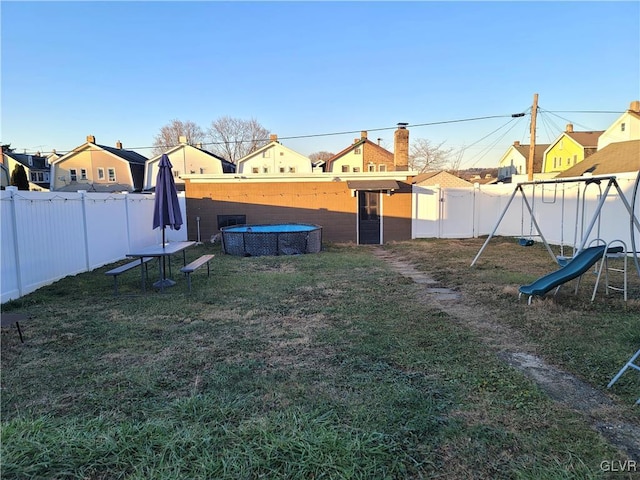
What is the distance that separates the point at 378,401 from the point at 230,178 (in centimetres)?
1308

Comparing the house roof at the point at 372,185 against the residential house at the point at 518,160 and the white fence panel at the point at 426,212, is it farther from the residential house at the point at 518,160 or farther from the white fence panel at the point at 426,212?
the residential house at the point at 518,160

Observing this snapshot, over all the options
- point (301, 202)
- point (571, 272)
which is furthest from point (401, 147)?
point (571, 272)

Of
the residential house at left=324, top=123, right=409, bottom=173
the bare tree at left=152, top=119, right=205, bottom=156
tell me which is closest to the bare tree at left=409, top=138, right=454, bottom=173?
the residential house at left=324, top=123, right=409, bottom=173

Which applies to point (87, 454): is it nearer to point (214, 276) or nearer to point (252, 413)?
point (252, 413)

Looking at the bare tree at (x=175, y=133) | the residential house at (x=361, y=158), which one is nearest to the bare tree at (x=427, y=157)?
the residential house at (x=361, y=158)

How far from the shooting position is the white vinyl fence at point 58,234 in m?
6.18

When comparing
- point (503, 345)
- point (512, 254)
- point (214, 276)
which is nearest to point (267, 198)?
point (214, 276)

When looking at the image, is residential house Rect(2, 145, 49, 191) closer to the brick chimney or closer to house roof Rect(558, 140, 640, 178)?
the brick chimney

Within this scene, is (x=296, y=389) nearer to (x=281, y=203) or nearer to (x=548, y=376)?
(x=548, y=376)

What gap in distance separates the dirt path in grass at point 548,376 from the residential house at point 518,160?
40705 millimetres

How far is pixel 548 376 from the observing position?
3.31 metres

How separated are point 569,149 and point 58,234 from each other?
40374 mm

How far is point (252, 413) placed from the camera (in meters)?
2.69

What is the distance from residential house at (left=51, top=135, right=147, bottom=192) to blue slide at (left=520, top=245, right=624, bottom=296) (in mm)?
35441
